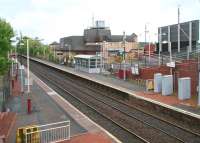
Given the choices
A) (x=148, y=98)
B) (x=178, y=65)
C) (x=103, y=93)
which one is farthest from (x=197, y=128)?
(x=103, y=93)

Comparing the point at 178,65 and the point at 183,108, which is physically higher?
the point at 178,65

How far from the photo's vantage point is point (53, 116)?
76.2ft

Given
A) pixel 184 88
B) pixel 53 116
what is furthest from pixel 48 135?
pixel 184 88

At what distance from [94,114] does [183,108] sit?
19.9ft

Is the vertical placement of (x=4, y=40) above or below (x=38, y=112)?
above

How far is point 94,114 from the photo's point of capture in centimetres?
2564

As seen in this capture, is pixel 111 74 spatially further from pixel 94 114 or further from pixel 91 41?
pixel 91 41

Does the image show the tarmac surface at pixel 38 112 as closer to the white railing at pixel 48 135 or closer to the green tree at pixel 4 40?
the white railing at pixel 48 135

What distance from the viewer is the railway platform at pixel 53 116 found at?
1850cm

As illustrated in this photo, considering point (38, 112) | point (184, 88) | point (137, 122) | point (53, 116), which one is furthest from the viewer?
point (184, 88)

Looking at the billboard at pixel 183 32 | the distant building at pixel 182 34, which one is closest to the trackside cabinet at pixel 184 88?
the distant building at pixel 182 34

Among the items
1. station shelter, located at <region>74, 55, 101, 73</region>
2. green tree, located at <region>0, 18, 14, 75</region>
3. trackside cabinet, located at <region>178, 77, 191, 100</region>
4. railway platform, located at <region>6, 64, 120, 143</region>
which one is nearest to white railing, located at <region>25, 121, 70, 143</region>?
railway platform, located at <region>6, 64, 120, 143</region>

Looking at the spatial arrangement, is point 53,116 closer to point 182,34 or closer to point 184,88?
point 184,88

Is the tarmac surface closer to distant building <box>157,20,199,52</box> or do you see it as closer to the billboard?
distant building <box>157,20,199,52</box>
